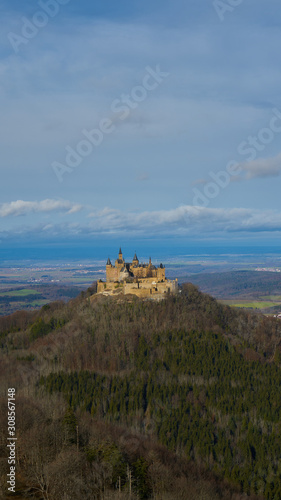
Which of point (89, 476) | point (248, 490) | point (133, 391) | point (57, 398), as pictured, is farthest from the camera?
point (133, 391)

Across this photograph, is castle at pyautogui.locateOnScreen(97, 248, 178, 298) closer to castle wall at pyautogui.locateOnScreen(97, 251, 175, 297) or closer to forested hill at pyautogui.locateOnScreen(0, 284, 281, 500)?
castle wall at pyautogui.locateOnScreen(97, 251, 175, 297)

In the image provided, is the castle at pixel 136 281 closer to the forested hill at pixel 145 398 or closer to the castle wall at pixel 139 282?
the castle wall at pixel 139 282

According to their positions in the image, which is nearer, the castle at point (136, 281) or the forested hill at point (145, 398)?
the forested hill at point (145, 398)

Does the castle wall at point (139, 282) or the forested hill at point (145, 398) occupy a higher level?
the castle wall at point (139, 282)

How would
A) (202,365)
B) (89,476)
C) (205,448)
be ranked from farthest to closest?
1. (202,365)
2. (205,448)
3. (89,476)

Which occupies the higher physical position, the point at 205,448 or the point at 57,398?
the point at 57,398

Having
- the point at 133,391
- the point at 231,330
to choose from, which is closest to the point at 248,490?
the point at 133,391

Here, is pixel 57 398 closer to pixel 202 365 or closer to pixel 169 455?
pixel 169 455

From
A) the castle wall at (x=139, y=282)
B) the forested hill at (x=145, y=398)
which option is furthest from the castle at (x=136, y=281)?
the forested hill at (x=145, y=398)
